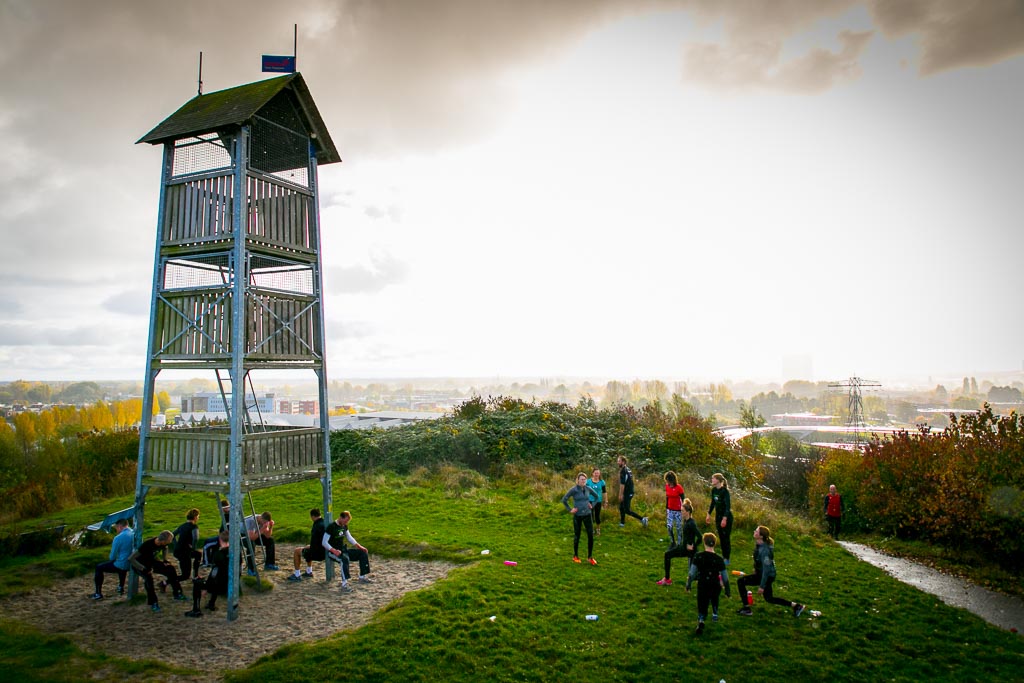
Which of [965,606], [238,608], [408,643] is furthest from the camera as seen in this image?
[965,606]

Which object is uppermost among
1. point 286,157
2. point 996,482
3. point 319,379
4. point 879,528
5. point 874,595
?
point 286,157

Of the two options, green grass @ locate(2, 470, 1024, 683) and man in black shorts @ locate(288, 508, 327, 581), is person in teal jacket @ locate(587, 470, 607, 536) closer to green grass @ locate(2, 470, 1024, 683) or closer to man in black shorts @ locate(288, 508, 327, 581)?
green grass @ locate(2, 470, 1024, 683)

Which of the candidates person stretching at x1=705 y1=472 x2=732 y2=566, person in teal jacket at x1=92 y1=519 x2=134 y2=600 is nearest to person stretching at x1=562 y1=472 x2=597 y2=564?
person stretching at x1=705 y1=472 x2=732 y2=566

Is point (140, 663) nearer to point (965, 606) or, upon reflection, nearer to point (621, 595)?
point (621, 595)

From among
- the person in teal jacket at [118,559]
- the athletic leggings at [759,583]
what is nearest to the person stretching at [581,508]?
the athletic leggings at [759,583]

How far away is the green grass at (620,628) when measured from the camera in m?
9.09

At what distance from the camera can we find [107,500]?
24.8 meters

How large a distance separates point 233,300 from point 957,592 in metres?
19.3

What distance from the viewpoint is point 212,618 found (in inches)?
452

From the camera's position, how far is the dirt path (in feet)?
39.5

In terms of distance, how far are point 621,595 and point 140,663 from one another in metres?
9.41

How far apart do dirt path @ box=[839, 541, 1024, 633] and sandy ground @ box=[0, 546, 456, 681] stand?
12.4 m

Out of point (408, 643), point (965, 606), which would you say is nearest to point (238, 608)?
point (408, 643)

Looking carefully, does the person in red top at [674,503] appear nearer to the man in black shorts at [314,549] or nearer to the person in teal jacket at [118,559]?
the man in black shorts at [314,549]
